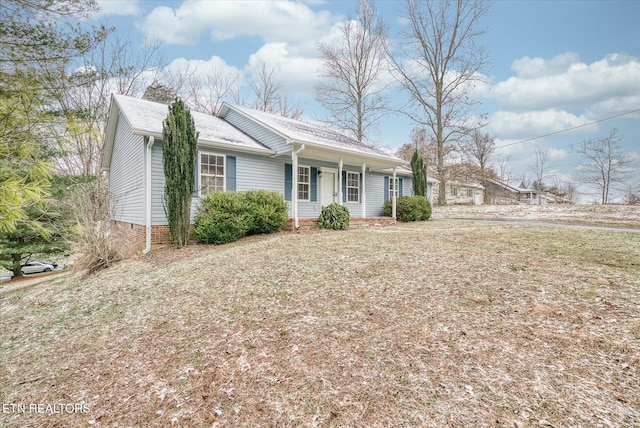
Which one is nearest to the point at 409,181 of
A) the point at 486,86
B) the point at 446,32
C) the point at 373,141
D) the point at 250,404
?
the point at 373,141

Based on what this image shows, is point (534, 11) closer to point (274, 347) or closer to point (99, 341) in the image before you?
point (274, 347)

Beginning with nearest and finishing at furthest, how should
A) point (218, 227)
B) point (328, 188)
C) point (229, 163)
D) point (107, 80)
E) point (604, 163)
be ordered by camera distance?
point (218, 227) < point (229, 163) < point (328, 188) < point (107, 80) < point (604, 163)

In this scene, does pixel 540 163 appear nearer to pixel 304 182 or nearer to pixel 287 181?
pixel 304 182

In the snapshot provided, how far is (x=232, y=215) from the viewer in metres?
8.65

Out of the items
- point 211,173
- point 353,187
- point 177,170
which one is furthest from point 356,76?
point 177,170

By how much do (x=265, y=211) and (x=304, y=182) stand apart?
135 inches

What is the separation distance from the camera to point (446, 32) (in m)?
20.6

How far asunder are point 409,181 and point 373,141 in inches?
237

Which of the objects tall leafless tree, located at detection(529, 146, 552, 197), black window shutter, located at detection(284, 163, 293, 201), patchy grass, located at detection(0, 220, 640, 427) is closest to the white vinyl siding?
black window shutter, located at detection(284, 163, 293, 201)

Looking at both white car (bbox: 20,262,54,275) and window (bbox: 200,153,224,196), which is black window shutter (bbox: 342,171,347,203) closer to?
window (bbox: 200,153,224,196)

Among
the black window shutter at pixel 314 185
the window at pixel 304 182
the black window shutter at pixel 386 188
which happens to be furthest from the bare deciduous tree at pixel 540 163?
the window at pixel 304 182

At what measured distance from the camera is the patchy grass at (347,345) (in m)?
2.09

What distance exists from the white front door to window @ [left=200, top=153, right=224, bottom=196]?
13.9ft

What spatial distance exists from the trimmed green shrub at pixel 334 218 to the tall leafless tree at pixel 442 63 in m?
13.0
